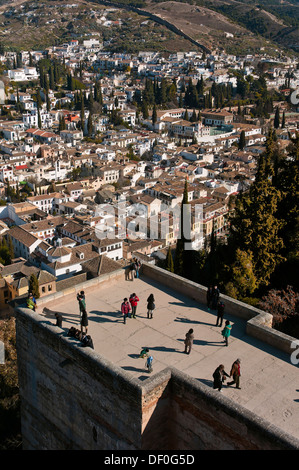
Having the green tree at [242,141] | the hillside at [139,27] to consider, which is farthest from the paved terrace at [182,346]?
the hillside at [139,27]

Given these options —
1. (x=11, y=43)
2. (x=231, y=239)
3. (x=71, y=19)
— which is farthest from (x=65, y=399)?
(x=71, y=19)

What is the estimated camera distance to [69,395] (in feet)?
18.0

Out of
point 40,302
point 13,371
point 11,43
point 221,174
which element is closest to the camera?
point 40,302

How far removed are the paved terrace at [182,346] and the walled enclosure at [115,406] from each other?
34 cm

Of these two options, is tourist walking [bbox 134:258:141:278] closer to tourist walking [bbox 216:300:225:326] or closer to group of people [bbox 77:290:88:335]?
group of people [bbox 77:290:88:335]

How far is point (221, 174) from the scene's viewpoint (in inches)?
1761

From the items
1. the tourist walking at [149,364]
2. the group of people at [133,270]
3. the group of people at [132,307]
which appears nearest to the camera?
the tourist walking at [149,364]

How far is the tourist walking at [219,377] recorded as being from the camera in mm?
4801

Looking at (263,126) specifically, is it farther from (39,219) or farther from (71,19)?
(71,19)

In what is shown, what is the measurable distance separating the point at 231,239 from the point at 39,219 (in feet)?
88.0

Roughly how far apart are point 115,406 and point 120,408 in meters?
0.07

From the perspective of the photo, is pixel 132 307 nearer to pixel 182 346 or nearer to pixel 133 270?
pixel 182 346

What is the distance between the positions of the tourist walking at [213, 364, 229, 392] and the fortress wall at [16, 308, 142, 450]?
0.79m

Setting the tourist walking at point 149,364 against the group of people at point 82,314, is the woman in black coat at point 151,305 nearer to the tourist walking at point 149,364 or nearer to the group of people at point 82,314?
the group of people at point 82,314
